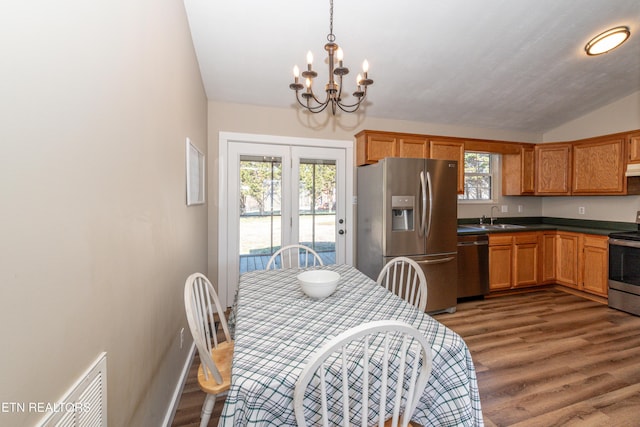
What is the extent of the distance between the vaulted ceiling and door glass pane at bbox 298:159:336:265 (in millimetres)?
846

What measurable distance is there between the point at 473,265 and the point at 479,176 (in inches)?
63.5

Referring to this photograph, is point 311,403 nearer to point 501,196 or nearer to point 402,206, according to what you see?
point 402,206

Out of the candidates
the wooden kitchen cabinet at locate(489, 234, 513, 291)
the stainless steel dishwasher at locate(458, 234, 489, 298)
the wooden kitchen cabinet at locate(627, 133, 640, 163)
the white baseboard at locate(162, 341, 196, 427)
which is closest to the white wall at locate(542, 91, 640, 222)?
Result: the wooden kitchen cabinet at locate(627, 133, 640, 163)

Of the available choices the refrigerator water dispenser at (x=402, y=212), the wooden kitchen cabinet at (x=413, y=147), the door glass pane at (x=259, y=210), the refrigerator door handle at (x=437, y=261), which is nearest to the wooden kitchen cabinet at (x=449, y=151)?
the wooden kitchen cabinet at (x=413, y=147)

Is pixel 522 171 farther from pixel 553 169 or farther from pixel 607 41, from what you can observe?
pixel 607 41

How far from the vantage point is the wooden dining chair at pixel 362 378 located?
2.80 feet

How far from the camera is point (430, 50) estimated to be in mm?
2580

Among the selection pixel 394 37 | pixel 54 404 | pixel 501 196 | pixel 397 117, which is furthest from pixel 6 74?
pixel 501 196

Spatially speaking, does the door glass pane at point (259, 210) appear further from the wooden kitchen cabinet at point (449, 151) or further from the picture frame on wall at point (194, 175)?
the wooden kitchen cabinet at point (449, 151)

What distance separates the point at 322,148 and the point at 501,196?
3.01 meters

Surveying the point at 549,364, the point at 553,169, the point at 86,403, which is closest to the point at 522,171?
the point at 553,169

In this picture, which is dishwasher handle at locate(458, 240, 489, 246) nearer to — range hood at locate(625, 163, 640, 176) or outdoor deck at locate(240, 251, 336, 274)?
range hood at locate(625, 163, 640, 176)

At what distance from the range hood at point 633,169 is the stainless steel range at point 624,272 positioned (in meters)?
0.73

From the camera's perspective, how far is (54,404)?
2.23ft
